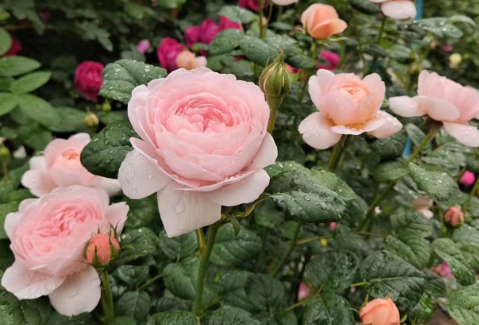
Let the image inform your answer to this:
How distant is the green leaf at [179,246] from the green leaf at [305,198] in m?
0.30

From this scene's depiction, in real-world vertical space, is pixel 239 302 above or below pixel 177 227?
below

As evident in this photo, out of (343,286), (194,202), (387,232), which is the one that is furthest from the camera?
(387,232)

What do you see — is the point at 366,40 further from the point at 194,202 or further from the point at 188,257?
the point at 194,202

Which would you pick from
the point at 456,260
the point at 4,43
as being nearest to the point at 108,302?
the point at 456,260

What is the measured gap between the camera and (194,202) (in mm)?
399

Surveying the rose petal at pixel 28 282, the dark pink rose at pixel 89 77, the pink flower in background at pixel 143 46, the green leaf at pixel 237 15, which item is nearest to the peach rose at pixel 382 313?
the rose petal at pixel 28 282

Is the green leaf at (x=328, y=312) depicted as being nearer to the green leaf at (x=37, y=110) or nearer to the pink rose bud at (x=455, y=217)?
the pink rose bud at (x=455, y=217)

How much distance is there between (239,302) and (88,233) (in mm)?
265

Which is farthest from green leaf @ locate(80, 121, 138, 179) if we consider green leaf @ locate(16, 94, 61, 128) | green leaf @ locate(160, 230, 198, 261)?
green leaf @ locate(16, 94, 61, 128)

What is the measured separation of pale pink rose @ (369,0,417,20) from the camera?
0.78 m

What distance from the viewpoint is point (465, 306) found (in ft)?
2.12

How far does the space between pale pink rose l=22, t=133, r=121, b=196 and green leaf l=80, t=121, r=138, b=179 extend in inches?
6.6

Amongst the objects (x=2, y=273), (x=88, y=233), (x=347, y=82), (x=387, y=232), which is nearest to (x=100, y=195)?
(x=88, y=233)

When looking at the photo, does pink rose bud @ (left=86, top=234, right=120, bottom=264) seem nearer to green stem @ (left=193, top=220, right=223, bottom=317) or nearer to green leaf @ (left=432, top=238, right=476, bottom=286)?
green stem @ (left=193, top=220, right=223, bottom=317)
